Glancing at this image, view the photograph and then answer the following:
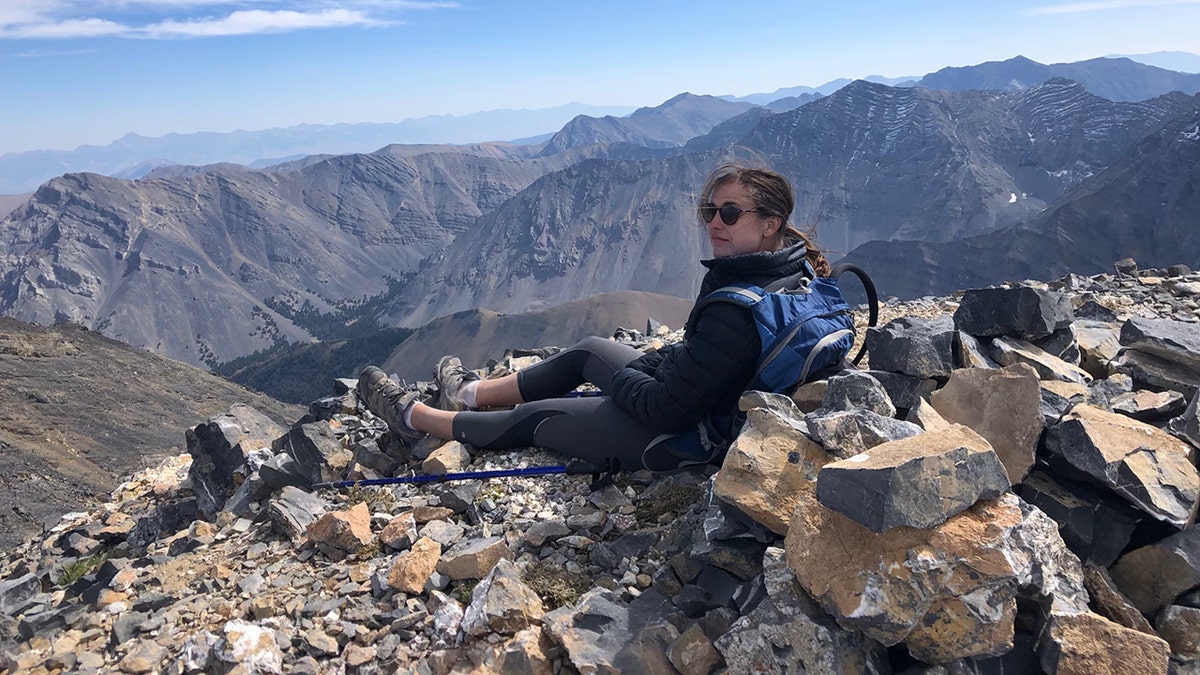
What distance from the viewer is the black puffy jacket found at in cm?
518

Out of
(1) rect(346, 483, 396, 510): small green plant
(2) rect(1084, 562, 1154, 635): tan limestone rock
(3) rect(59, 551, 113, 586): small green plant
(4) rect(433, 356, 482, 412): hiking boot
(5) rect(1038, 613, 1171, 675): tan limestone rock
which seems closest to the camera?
(5) rect(1038, 613, 1171, 675): tan limestone rock

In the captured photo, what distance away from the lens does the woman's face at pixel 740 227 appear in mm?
5773

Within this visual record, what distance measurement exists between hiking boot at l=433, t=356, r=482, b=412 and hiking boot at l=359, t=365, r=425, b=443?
29 cm

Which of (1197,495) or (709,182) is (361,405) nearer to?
(709,182)

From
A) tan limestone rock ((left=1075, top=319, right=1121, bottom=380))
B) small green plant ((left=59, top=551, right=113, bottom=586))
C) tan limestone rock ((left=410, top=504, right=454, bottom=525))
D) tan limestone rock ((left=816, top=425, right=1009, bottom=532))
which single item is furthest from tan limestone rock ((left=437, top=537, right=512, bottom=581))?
tan limestone rock ((left=1075, top=319, right=1121, bottom=380))

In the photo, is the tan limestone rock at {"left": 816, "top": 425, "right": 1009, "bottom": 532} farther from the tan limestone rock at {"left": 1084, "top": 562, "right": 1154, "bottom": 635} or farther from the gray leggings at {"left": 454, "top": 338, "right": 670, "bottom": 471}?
the gray leggings at {"left": 454, "top": 338, "right": 670, "bottom": 471}

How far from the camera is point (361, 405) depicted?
401 inches

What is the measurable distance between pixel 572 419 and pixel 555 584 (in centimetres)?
198

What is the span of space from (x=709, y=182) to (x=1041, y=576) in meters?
3.94

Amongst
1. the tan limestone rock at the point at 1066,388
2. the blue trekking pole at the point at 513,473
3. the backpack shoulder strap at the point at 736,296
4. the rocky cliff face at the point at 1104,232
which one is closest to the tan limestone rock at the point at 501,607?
the blue trekking pole at the point at 513,473

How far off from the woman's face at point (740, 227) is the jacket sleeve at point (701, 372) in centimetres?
86

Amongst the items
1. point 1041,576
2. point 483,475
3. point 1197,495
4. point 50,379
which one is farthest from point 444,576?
point 50,379

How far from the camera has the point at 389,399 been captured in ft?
26.5

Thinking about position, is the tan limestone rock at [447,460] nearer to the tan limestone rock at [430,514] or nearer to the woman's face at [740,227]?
A: the tan limestone rock at [430,514]
